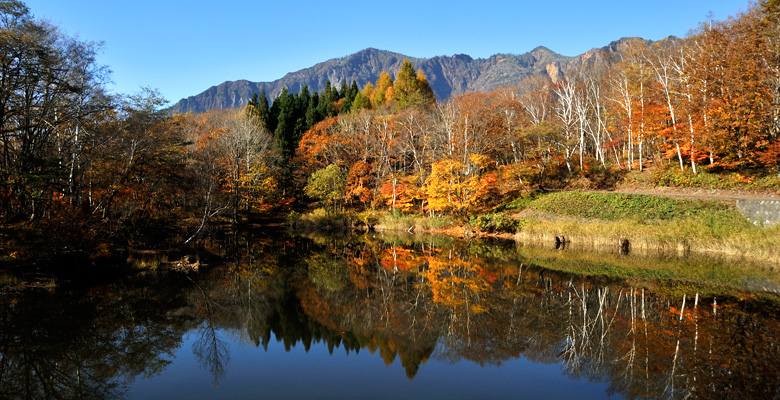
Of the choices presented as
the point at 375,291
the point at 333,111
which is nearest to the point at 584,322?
the point at 375,291

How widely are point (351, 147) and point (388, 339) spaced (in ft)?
115

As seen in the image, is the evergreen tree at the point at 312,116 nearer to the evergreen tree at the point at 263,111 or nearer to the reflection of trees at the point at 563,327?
the evergreen tree at the point at 263,111

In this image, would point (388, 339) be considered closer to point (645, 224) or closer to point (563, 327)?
point (563, 327)

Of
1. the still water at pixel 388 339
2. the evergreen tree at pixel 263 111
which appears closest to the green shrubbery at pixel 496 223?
the still water at pixel 388 339

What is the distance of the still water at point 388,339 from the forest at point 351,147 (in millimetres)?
5341

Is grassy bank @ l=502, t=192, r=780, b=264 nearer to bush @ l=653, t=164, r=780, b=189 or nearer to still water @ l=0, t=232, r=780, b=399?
bush @ l=653, t=164, r=780, b=189

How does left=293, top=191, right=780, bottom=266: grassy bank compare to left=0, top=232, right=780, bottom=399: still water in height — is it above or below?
above

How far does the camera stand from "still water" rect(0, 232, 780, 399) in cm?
732

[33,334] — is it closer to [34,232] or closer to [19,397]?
[19,397]

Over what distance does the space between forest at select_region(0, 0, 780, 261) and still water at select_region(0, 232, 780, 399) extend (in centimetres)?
534

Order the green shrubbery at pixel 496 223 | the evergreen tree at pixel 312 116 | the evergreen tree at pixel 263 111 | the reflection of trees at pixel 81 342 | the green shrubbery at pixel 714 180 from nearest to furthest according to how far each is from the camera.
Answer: the reflection of trees at pixel 81 342
the green shrubbery at pixel 714 180
the green shrubbery at pixel 496 223
the evergreen tree at pixel 312 116
the evergreen tree at pixel 263 111

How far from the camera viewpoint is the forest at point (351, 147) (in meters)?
15.0

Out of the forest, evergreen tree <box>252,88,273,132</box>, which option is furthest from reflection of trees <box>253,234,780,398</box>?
evergreen tree <box>252,88,273,132</box>

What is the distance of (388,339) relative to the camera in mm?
9758
